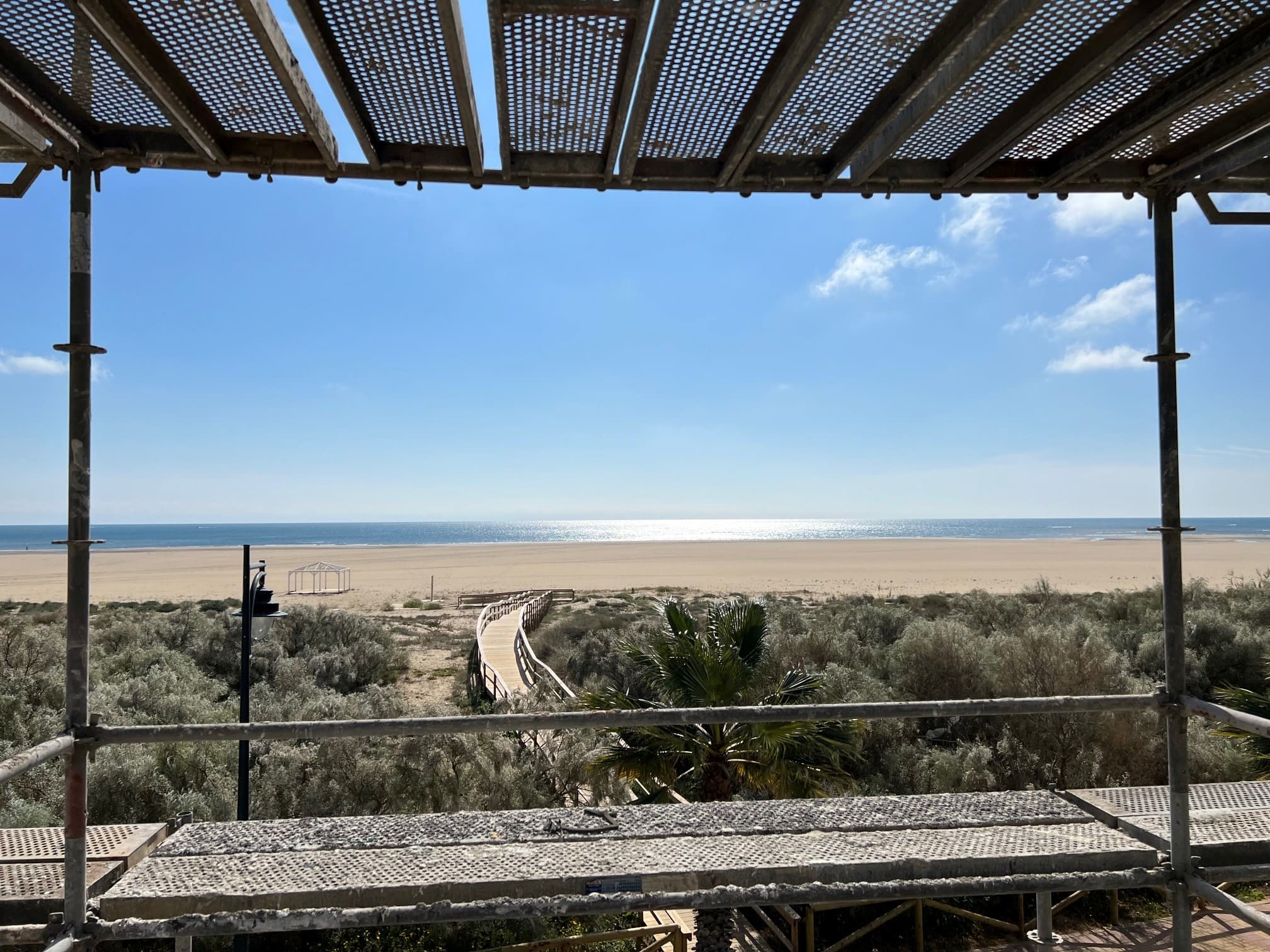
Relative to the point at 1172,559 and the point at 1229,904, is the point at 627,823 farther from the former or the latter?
the point at 1172,559

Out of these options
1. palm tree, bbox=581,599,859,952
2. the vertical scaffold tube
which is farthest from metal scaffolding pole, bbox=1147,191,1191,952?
the vertical scaffold tube

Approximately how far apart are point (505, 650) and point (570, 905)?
1930cm

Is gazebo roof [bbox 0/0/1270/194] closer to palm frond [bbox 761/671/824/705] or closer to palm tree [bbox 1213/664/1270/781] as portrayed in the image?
palm frond [bbox 761/671/824/705]

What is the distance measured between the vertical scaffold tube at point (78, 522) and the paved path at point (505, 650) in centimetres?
1227

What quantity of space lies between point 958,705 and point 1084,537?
440ft

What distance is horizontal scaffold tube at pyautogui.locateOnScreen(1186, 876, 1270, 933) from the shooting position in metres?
2.77

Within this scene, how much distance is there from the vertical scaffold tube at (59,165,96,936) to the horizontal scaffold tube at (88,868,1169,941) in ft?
0.83

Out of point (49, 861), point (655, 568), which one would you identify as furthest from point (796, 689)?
point (655, 568)

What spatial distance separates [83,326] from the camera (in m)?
2.89

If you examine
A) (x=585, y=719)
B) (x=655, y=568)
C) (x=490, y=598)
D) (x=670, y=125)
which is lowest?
(x=655, y=568)

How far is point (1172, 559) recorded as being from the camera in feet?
10.5

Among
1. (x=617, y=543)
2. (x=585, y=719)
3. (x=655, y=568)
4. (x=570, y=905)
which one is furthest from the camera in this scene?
(x=617, y=543)

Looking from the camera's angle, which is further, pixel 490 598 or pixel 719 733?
pixel 490 598

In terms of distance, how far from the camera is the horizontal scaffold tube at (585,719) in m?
2.95
